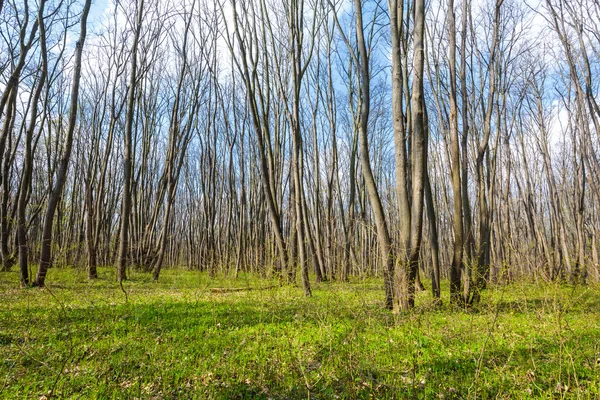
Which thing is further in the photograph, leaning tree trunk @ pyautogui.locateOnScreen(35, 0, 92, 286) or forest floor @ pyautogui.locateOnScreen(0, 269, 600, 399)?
leaning tree trunk @ pyautogui.locateOnScreen(35, 0, 92, 286)

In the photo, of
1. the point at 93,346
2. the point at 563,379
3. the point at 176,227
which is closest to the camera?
the point at 563,379

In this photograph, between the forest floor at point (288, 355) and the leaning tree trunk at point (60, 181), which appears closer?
the forest floor at point (288, 355)

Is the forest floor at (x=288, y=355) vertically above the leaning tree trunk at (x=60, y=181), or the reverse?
the leaning tree trunk at (x=60, y=181)

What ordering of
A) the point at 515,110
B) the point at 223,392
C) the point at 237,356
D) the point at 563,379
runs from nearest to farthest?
the point at 223,392 < the point at 563,379 < the point at 237,356 < the point at 515,110

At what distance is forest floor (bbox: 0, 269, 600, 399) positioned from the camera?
2.67 m

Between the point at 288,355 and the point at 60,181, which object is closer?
the point at 288,355

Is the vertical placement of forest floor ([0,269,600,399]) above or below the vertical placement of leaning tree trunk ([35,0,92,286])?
below

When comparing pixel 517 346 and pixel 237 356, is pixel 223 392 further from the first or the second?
pixel 517 346

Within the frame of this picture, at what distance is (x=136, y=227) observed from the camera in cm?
1916

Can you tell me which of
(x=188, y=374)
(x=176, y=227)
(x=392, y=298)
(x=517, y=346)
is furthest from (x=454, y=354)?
(x=176, y=227)

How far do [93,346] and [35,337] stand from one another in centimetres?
82

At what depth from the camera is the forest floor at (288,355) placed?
267cm

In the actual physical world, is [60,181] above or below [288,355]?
above

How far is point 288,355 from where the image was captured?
3.45 metres
